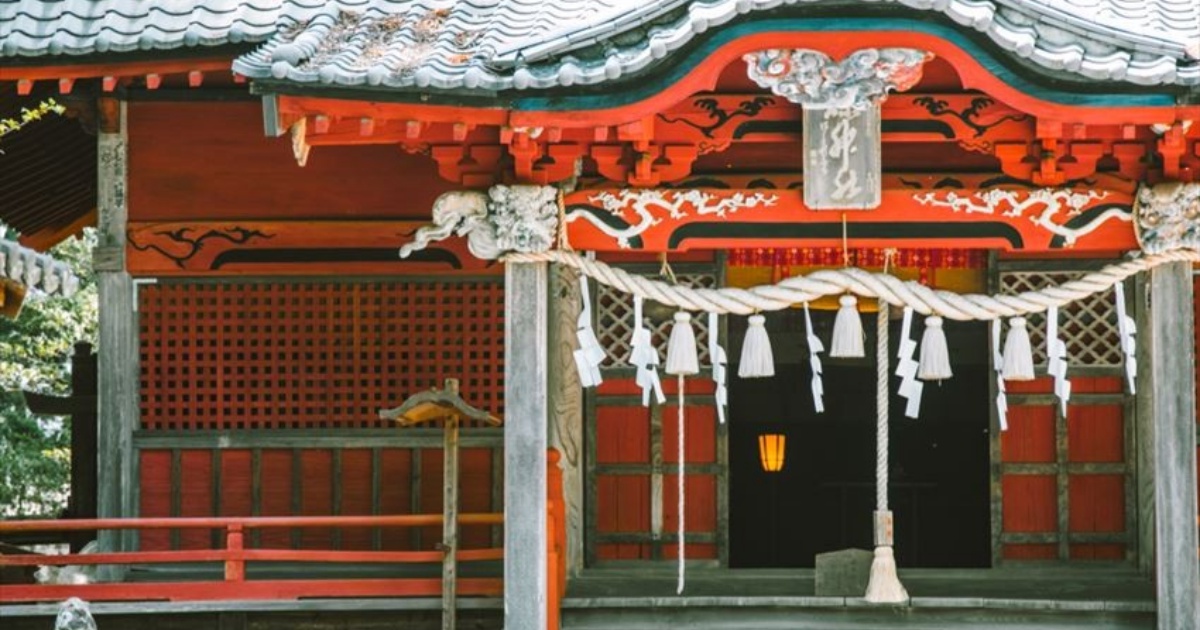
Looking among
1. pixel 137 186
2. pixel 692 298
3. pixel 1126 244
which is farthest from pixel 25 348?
pixel 1126 244

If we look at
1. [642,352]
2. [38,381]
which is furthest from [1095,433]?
[38,381]

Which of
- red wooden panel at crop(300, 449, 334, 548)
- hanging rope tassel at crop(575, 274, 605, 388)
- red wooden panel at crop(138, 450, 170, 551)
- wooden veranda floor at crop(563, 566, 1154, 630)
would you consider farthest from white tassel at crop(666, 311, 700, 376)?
red wooden panel at crop(138, 450, 170, 551)

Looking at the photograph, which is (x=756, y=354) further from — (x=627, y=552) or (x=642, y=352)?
(x=627, y=552)

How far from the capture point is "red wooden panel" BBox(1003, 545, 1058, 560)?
44.5 ft

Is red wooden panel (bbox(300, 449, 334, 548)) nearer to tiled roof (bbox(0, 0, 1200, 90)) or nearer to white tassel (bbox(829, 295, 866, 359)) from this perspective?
tiled roof (bbox(0, 0, 1200, 90))

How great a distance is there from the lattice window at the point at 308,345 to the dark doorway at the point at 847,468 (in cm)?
574

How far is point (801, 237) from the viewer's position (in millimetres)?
11227

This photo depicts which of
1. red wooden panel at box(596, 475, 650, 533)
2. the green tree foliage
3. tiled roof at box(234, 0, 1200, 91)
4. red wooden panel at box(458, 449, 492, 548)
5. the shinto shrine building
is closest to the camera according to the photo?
tiled roof at box(234, 0, 1200, 91)

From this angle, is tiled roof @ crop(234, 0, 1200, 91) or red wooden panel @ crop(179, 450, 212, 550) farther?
red wooden panel @ crop(179, 450, 212, 550)

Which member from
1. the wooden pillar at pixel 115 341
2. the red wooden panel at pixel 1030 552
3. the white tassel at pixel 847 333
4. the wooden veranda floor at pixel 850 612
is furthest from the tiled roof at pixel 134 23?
the red wooden panel at pixel 1030 552

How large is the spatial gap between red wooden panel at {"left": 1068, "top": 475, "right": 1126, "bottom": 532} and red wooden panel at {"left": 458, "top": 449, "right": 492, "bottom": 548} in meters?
4.15

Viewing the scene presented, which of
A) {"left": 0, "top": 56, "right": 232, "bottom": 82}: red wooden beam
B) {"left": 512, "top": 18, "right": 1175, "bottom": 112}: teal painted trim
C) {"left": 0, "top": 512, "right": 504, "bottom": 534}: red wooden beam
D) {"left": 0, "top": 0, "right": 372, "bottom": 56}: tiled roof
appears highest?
{"left": 0, "top": 0, "right": 372, "bottom": 56}: tiled roof

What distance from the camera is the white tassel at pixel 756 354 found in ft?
37.3

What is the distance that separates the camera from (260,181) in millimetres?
13438
